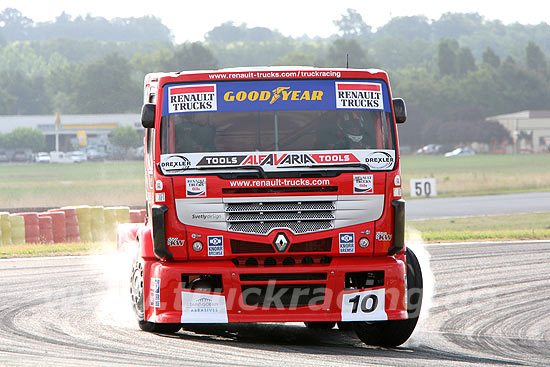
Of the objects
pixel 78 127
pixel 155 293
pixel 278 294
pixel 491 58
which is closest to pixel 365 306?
pixel 278 294

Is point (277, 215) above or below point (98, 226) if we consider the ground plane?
above

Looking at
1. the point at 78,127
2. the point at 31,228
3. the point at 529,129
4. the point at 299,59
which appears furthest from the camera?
the point at 299,59

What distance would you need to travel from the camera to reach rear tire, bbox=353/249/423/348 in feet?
28.6

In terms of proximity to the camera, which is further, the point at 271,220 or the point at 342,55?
the point at 342,55

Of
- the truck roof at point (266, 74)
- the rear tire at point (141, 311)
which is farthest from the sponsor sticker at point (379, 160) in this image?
the rear tire at point (141, 311)

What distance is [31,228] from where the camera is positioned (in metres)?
21.2

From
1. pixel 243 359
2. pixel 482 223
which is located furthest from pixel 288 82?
pixel 482 223

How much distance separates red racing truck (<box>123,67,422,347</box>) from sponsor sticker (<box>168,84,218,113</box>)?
2 cm

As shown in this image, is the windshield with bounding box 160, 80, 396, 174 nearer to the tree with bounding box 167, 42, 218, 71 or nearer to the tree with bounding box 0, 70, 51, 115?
the tree with bounding box 167, 42, 218, 71

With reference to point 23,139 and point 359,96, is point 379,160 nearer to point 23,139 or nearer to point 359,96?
point 359,96

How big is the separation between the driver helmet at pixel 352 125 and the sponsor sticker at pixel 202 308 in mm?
1930

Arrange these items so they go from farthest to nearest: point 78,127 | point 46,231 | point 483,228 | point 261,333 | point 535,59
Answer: point 535,59 → point 78,127 → point 483,228 → point 46,231 → point 261,333

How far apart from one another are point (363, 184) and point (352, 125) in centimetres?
65

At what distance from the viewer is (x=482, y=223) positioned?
2906 centimetres
